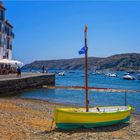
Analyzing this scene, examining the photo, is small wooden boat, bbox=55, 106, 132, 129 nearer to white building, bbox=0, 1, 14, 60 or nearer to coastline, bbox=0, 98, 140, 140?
coastline, bbox=0, 98, 140, 140

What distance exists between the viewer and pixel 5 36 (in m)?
64.4

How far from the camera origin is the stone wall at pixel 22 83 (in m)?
38.3

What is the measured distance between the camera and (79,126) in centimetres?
1688

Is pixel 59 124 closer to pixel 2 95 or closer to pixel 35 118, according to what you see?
→ pixel 35 118

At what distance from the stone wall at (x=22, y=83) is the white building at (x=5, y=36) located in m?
→ 9.67

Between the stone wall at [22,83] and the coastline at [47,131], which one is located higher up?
the stone wall at [22,83]

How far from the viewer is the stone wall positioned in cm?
3834

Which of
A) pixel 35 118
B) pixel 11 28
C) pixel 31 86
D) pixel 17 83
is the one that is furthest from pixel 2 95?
pixel 11 28

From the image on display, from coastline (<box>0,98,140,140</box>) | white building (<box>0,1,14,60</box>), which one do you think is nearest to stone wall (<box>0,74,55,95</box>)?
white building (<box>0,1,14,60</box>)

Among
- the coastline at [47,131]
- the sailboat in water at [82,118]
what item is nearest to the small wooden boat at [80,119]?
the sailboat in water at [82,118]

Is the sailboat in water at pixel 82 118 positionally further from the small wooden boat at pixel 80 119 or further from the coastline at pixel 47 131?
the coastline at pixel 47 131

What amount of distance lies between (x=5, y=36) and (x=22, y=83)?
21.4 metres

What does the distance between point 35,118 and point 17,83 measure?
2398 cm

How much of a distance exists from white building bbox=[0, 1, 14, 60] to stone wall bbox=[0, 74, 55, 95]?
381 inches
